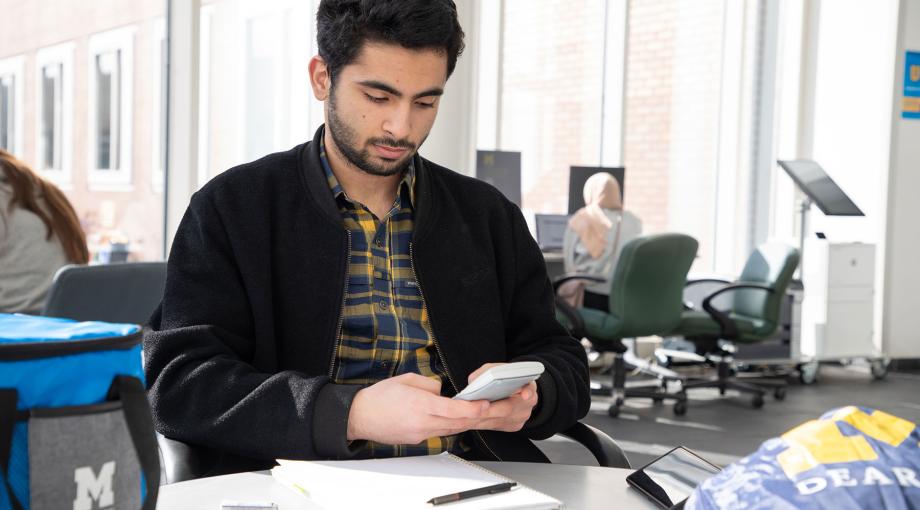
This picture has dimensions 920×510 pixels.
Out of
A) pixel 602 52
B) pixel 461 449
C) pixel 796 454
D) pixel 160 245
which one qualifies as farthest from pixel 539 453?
pixel 602 52

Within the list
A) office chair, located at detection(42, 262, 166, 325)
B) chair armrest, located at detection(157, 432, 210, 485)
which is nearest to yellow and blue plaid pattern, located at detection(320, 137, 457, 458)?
chair armrest, located at detection(157, 432, 210, 485)

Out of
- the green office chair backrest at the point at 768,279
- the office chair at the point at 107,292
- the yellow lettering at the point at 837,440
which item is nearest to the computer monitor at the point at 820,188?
the green office chair backrest at the point at 768,279

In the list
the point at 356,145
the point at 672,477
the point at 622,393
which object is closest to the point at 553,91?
the point at 622,393

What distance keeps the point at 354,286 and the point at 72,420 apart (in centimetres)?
77

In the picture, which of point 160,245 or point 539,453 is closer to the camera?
point 539,453

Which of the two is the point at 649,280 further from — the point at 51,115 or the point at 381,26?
the point at 381,26

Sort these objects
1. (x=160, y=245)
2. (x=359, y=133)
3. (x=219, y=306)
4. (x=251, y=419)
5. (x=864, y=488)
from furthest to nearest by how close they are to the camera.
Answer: (x=160, y=245)
(x=359, y=133)
(x=219, y=306)
(x=251, y=419)
(x=864, y=488)

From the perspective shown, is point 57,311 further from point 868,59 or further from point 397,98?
point 868,59

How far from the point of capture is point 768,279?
5617 millimetres

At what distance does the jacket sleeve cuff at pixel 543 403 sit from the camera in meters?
1.42

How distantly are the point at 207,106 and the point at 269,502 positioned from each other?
4.15 metres

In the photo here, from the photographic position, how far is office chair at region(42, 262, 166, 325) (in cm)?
221

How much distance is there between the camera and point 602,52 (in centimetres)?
739

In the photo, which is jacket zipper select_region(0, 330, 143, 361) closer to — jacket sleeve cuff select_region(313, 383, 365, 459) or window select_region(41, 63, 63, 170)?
jacket sleeve cuff select_region(313, 383, 365, 459)
